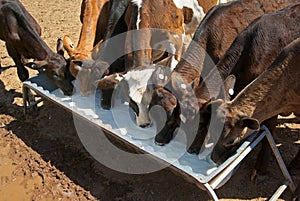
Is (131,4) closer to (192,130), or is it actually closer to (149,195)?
(192,130)

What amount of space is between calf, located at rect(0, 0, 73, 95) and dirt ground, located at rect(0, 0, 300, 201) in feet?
2.24

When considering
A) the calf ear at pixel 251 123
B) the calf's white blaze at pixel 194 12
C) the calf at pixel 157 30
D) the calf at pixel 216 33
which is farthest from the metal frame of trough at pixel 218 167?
the calf's white blaze at pixel 194 12

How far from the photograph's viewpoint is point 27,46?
582cm

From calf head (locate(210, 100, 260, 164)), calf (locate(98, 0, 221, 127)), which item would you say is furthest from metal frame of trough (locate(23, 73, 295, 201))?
calf (locate(98, 0, 221, 127))

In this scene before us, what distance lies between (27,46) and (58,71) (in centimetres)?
90

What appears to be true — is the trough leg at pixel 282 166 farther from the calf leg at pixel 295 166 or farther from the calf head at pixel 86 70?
the calf head at pixel 86 70

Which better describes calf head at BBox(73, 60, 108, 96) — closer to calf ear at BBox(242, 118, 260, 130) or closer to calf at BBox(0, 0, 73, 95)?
calf at BBox(0, 0, 73, 95)

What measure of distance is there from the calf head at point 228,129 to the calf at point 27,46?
7.58 ft

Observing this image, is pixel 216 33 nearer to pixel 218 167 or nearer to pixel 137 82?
pixel 137 82

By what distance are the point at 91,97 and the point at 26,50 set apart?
162 centimetres

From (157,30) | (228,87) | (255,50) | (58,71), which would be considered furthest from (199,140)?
(58,71)

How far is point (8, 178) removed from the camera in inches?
185

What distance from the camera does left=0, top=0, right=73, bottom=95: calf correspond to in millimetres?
5297

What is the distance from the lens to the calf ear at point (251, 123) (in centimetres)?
351
